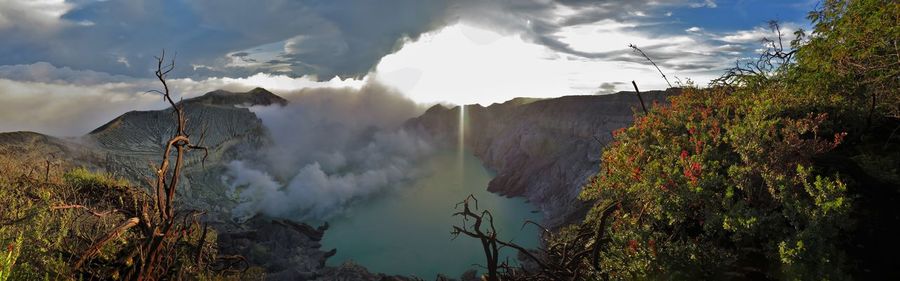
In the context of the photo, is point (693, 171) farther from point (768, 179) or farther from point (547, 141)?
point (547, 141)

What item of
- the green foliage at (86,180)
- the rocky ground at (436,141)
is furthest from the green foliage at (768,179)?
the rocky ground at (436,141)

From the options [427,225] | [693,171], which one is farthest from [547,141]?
[693,171]

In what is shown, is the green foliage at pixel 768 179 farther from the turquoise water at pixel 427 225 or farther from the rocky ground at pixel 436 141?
the turquoise water at pixel 427 225

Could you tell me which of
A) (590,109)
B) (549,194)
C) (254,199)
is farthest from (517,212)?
(254,199)

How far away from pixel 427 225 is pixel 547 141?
84.4 feet

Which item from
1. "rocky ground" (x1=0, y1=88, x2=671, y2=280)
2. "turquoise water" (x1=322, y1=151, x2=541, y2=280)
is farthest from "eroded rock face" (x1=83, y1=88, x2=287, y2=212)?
"turquoise water" (x1=322, y1=151, x2=541, y2=280)

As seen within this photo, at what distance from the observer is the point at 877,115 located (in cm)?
756

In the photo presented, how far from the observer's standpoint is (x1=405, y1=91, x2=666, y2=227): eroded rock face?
64.7 m

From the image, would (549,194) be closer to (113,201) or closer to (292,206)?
(113,201)

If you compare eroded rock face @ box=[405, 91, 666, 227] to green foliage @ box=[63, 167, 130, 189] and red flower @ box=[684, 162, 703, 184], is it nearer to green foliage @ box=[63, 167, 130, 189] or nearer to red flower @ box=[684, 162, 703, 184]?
green foliage @ box=[63, 167, 130, 189]

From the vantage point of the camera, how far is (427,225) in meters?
77.9

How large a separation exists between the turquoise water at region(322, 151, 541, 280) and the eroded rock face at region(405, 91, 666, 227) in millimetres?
3165

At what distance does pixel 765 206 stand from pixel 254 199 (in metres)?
114

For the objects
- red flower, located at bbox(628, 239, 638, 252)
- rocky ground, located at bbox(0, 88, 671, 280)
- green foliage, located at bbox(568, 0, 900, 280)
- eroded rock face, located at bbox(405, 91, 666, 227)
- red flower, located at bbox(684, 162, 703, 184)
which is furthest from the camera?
eroded rock face, located at bbox(405, 91, 666, 227)
